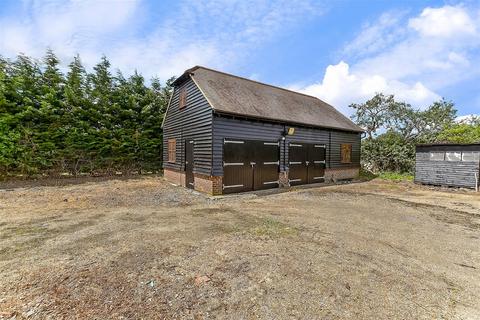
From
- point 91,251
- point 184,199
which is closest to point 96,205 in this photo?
point 184,199

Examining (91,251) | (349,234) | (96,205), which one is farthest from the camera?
(96,205)

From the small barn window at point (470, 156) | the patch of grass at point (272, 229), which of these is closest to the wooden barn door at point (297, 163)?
the patch of grass at point (272, 229)

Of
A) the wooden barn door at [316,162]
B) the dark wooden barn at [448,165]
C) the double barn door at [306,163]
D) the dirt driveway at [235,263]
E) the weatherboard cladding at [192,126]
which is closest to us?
the dirt driveway at [235,263]

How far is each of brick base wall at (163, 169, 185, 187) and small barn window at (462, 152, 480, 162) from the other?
14.1 meters

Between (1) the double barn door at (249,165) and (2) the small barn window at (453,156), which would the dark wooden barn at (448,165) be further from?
(1) the double barn door at (249,165)

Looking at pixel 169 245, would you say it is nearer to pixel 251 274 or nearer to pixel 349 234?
pixel 251 274

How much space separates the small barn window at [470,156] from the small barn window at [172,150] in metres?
14.7

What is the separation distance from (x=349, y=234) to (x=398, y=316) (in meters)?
2.64

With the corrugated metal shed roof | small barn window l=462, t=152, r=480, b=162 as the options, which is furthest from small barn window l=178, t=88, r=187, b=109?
small barn window l=462, t=152, r=480, b=162

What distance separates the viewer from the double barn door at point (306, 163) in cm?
1178

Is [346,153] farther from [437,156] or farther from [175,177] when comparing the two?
[175,177]

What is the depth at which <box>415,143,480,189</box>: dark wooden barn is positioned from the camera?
451 inches

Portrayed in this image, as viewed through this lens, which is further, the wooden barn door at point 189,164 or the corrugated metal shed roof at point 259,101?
the wooden barn door at point 189,164

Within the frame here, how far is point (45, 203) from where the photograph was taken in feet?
24.7
